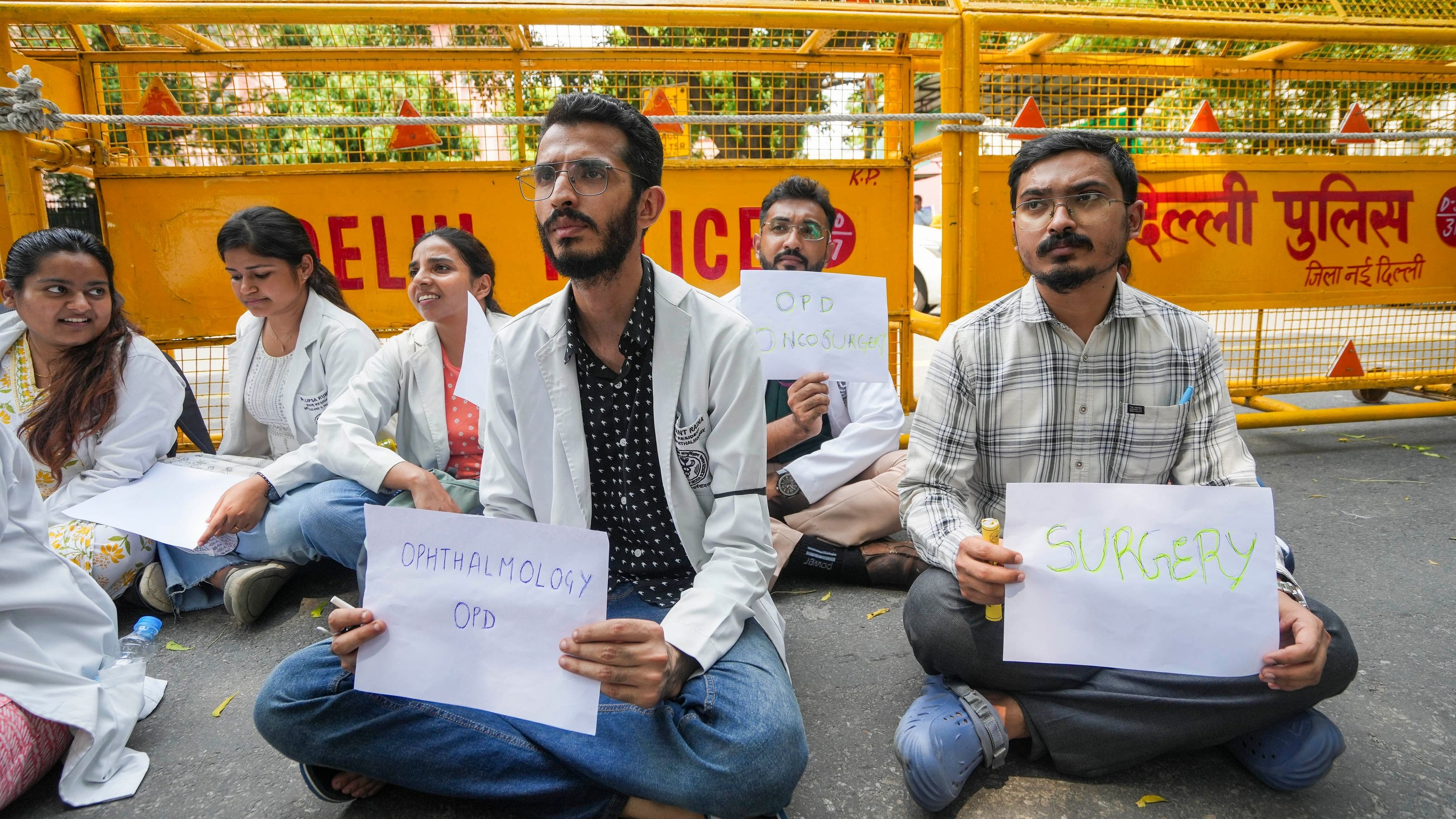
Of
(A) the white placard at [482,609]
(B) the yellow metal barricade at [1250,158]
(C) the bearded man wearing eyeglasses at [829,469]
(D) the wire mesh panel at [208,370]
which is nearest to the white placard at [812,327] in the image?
(C) the bearded man wearing eyeglasses at [829,469]

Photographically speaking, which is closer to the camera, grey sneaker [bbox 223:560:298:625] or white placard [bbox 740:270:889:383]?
grey sneaker [bbox 223:560:298:625]

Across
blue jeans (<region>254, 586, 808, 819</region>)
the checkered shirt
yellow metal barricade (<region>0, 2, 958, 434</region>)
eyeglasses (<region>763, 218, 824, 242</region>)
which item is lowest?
blue jeans (<region>254, 586, 808, 819</region>)

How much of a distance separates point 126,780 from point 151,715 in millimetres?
346

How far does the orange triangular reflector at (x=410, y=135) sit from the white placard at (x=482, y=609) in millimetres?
2429

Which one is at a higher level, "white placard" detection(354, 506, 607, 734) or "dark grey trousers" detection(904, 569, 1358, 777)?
"white placard" detection(354, 506, 607, 734)

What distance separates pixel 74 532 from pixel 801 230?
108 inches

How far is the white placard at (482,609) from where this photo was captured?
5.02 feet

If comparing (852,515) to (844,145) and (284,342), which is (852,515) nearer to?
(844,145)

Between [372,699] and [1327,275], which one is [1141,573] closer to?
[372,699]

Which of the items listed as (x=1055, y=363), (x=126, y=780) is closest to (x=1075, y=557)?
(x=1055, y=363)

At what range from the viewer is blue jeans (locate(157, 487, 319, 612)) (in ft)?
9.27

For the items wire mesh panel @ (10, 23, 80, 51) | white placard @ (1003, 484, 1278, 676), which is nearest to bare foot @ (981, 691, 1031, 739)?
white placard @ (1003, 484, 1278, 676)

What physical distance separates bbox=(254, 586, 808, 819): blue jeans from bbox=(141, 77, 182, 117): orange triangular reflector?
2.94 metres

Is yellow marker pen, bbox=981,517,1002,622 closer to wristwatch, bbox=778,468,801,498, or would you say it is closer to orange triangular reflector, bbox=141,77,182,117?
wristwatch, bbox=778,468,801,498
